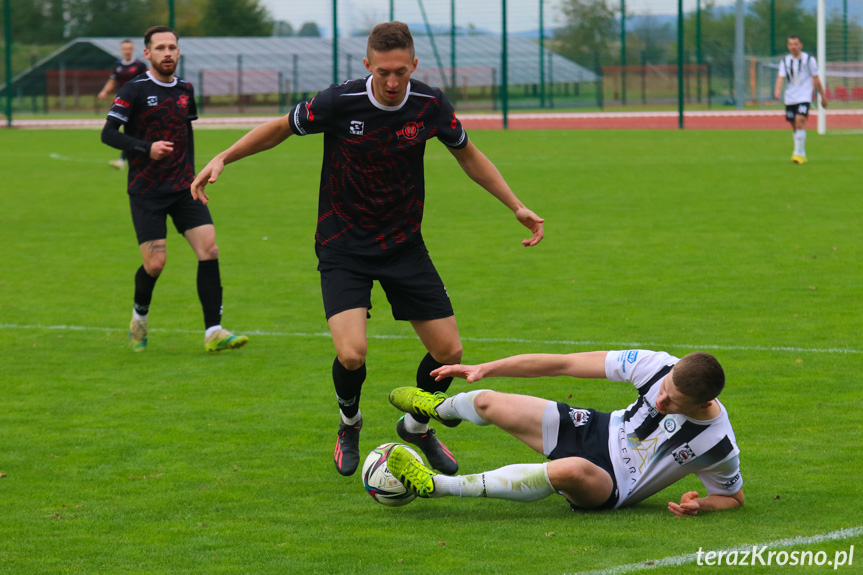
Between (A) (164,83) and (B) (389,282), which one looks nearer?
(B) (389,282)

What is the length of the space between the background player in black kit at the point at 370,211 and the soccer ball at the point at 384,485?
39 centimetres

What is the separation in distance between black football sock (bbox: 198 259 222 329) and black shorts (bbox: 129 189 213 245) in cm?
35

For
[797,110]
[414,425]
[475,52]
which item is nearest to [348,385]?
[414,425]

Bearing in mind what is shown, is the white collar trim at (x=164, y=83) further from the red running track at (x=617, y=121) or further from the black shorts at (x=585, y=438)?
the red running track at (x=617, y=121)

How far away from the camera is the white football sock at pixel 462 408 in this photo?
5.26 metres

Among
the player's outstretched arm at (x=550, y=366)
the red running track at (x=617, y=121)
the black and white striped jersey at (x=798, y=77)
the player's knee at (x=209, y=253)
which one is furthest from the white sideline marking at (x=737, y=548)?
the red running track at (x=617, y=121)

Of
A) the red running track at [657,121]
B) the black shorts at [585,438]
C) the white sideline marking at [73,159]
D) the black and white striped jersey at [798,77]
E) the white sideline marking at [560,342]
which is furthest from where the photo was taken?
the red running track at [657,121]

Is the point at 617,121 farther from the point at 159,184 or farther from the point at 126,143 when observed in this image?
the point at 126,143

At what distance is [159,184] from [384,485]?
434 cm

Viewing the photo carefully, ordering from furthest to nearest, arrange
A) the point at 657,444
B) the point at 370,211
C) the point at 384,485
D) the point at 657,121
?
the point at 657,121, the point at 370,211, the point at 384,485, the point at 657,444

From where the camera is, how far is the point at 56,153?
87.7 feet

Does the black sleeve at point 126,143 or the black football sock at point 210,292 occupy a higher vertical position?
the black sleeve at point 126,143

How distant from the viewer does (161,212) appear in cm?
880

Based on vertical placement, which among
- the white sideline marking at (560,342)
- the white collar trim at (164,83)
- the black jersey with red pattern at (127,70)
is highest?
the black jersey with red pattern at (127,70)
